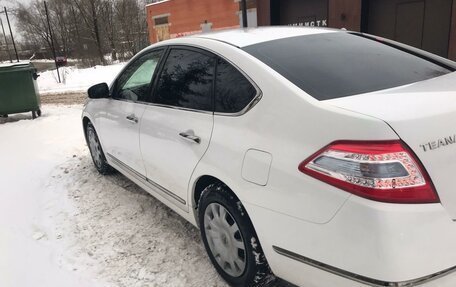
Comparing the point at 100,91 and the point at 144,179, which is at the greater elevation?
the point at 100,91

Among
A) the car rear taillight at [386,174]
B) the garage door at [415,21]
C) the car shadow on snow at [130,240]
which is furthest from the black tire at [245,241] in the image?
the garage door at [415,21]

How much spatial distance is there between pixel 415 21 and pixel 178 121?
10.3 m

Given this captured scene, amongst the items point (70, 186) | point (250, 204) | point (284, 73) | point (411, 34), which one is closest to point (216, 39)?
point (284, 73)

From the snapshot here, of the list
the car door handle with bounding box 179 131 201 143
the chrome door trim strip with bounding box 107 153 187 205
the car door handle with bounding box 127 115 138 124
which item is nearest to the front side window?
the car door handle with bounding box 127 115 138 124

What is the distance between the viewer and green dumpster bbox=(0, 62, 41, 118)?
928 centimetres

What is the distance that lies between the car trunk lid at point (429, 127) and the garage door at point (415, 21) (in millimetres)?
9923

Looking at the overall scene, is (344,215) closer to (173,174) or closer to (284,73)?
(284,73)

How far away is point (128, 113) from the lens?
3.76 meters

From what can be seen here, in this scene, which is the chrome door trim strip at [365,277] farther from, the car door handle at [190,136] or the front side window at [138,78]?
the front side window at [138,78]

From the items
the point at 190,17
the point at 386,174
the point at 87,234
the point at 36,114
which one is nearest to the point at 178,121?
the point at 87,234

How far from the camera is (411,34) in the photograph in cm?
1127

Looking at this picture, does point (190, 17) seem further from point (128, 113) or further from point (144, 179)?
point (144, 179)

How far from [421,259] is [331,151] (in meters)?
0.57

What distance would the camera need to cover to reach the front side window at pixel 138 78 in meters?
3.57
